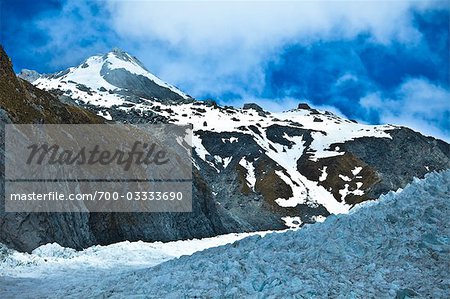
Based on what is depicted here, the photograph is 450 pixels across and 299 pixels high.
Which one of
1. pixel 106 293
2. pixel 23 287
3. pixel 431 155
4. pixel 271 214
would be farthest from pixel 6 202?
pixel 431 155

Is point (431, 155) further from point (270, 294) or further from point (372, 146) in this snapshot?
point (270, 294)

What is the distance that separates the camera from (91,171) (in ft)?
→ 145

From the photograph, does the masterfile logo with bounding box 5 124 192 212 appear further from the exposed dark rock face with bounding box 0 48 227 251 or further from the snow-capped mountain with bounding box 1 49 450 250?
the snow-capped mountain with bounding box 1 49 450 250

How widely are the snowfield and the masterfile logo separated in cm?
1161

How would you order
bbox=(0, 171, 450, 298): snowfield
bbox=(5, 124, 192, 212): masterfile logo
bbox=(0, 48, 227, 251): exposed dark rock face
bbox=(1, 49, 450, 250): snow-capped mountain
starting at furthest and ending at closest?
bbox=(1, 49, 450, 250): snow-capped mountain
bbox=(5, 124, 192, 212): masterfile logo
bbox=(0, 48, 227, 251): exposed dark rock face
bbox=(0, 171, 450, 298): snowfield

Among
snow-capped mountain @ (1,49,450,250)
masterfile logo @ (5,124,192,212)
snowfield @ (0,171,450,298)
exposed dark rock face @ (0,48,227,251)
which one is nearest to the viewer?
snowfield @ (0,171,450,298)

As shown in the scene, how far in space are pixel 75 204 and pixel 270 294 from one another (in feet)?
93.8

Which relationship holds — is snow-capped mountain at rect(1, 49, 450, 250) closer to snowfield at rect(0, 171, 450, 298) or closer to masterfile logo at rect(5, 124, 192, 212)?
masterfile logo at rect(5, 124, 192, 212)

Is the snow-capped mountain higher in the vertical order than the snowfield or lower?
higher

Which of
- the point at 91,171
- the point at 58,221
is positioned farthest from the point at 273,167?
the point at 58,221

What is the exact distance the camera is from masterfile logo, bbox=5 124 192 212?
32.6 m

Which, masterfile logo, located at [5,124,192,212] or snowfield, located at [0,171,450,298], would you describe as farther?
masterfile logo, located at [5,124,192,212]

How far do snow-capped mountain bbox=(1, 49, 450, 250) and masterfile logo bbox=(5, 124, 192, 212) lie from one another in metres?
2.60

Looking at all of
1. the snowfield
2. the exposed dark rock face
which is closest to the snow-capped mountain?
the exposed dark rock face
